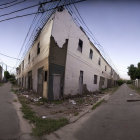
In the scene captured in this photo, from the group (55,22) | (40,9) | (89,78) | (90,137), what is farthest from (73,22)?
(90,137)

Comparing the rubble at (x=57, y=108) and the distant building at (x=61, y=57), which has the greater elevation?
the distant building at (x=61, y=57)

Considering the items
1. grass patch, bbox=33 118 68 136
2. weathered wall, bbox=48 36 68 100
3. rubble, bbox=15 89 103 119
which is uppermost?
weathered wall, bbox=48 36 68 100

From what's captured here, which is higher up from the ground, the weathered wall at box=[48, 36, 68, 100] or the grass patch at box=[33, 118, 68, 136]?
the weathered wall at box=[48, 36, 68, 100]

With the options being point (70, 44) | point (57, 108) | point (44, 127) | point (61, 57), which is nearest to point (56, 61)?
point (61, 57)

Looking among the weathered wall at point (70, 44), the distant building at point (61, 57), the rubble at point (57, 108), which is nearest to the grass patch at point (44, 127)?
the rubble at point (57, 108)

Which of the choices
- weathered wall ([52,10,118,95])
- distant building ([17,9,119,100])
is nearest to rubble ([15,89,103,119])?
distant building ([17,9,119,100])

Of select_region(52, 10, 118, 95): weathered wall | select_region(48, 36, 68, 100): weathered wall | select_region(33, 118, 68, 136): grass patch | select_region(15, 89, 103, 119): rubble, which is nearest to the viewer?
select_region(33, 118, 68, 136): grass patch

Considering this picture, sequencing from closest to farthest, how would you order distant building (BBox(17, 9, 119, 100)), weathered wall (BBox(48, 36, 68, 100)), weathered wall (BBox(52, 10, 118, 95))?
weathered wall (BBox(48, 36, 68, 100)) < distant building (BBox(17, 9, 119, 100)) < weathered wall (BBox(52, 10, 118, 95))

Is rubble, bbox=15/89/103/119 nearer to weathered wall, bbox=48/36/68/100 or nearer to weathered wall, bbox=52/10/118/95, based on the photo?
weathered wall, bbox=48/36/68/100

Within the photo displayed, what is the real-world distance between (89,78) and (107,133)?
12.0 metres

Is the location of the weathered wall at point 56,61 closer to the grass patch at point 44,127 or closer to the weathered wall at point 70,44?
the weathered wall at point 70,44

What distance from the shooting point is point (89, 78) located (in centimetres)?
1603

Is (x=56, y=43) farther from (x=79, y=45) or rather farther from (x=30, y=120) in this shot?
(x=30, y=120)

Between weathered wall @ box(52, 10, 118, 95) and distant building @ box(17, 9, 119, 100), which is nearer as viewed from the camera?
distant building @ box(17, 9, 119, 100)
